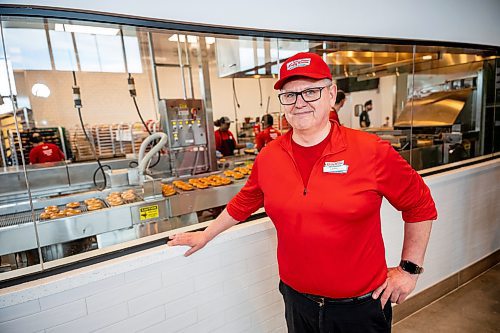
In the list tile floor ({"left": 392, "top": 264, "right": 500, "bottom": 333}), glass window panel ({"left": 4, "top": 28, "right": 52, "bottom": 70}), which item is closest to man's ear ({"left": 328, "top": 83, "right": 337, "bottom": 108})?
tile floor ({"left": 392, "top": 264, "right": 500, "bottom": 333})

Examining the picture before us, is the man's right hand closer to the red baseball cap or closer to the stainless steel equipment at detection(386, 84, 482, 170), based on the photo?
the red baseball cap

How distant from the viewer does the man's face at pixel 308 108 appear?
1.21 meters

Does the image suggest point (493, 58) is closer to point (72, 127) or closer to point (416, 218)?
point (416, 218)

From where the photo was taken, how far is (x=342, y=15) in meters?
2.24

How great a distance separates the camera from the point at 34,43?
5.15m

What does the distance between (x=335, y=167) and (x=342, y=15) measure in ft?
5.16

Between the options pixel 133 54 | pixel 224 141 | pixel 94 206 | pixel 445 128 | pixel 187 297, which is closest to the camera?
pixel 187 297

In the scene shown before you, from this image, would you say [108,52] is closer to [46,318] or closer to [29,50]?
[29,50]

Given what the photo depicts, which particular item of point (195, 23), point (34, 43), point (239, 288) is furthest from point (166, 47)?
point (239, 288)

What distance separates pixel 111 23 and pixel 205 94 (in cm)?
238

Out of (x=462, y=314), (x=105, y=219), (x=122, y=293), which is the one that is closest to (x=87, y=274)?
(x=122, y=293)

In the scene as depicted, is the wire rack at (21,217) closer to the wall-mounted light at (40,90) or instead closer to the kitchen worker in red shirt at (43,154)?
the kitchen worker in red shirt at (43,154)

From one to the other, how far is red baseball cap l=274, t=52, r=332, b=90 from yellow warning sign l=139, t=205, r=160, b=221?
1386 millimetres

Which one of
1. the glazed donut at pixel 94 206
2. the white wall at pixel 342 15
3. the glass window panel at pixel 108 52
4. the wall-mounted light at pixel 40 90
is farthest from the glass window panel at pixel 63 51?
the white wall at pixel 342 15
